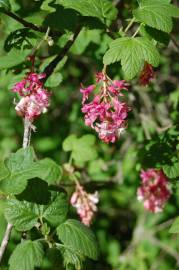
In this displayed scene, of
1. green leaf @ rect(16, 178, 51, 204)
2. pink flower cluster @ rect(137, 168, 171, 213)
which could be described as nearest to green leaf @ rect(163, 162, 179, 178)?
pink flower cluster @ rect(137, 168, 171, 213)

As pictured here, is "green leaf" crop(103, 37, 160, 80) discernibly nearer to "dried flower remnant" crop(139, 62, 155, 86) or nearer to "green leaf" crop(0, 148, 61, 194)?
"dried flower remnant" crop(139, 62, 155, 86)

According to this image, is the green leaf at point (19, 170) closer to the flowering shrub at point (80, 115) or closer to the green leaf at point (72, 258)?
the flowering shrub at point (80, 115)

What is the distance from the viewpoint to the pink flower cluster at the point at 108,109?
2229 mm

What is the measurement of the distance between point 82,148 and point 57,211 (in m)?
1.04

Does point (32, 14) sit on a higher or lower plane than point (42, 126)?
higher

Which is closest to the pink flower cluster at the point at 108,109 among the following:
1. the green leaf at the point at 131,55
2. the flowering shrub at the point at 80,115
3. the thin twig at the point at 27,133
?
the flowering shrub at the point at 80,115

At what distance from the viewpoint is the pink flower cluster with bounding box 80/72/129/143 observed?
7.31 feet

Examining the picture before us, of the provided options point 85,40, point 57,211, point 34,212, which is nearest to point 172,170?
point 57,211

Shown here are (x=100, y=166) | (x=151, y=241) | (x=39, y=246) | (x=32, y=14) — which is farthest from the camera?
(x=151, y=241)

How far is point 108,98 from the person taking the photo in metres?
2.27

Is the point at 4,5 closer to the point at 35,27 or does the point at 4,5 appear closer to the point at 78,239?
the point at 35,27

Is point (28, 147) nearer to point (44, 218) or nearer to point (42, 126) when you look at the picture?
point (44, 218)

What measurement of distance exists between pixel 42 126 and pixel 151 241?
4.75 feet

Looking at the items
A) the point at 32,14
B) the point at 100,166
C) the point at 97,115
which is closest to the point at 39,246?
the point at 97,115
